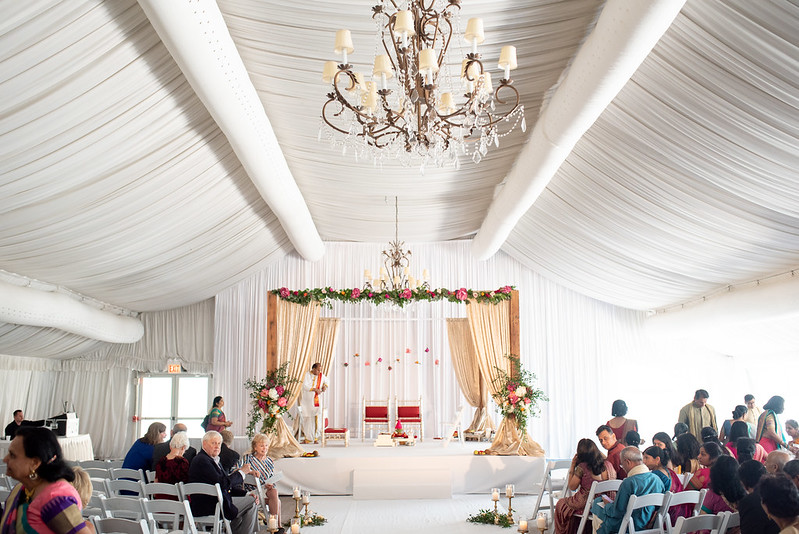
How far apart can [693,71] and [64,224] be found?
6760 millimetres

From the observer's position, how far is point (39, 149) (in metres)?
6.12

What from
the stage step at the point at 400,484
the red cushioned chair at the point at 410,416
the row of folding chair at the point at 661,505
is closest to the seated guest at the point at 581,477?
the row of folding chair at the point at 661,505

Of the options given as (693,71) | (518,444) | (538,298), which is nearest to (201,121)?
(693,71)

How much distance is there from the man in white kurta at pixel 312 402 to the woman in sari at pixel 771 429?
6.70m

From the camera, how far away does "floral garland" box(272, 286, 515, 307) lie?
10789mm

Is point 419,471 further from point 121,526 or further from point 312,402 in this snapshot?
point 121,526

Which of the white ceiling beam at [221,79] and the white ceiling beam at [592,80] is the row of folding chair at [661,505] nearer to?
the white ceiling beam at [592,80]

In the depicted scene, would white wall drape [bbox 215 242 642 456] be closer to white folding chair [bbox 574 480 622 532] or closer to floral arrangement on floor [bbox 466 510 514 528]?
floral arrangement on floor [bbox 466 510 514 528]

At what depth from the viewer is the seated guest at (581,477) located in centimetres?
589

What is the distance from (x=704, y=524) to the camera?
171 inches

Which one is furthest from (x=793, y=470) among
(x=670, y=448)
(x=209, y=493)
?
(x=209, y=493)

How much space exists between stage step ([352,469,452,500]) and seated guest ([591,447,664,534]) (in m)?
4.32

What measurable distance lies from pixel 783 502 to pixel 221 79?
502 cm

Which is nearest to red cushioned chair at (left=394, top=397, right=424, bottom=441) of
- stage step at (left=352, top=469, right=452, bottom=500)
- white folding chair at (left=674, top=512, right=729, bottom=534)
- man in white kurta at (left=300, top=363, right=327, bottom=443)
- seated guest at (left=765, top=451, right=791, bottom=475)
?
man in white kurta at (left=300, top=363, right=327, bottom=443)
